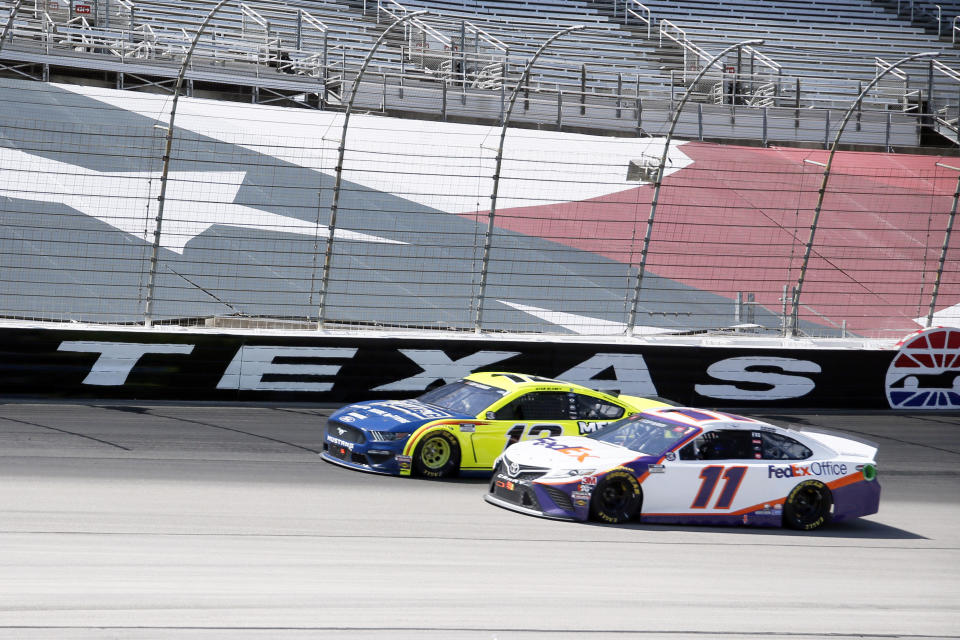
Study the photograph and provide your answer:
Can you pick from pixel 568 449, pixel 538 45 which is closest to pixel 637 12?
pixel 538 45

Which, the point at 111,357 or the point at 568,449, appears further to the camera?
the point at 111,357

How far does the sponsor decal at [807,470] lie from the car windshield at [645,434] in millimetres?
853

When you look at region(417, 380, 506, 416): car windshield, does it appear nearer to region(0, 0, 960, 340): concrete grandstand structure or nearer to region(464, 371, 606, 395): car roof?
region(464, 371, 606, 395): car roof

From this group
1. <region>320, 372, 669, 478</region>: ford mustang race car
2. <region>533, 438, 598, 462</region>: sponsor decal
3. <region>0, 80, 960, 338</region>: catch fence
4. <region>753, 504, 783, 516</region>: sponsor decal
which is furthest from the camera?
<region>0, 80, 960, 338</region>: catch fence

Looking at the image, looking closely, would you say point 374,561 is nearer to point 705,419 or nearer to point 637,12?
point 705,419

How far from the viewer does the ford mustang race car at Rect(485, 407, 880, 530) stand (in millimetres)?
9281

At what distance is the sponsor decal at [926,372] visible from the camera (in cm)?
1672

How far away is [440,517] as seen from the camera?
8.99m

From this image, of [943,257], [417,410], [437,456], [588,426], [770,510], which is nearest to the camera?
[770,510]

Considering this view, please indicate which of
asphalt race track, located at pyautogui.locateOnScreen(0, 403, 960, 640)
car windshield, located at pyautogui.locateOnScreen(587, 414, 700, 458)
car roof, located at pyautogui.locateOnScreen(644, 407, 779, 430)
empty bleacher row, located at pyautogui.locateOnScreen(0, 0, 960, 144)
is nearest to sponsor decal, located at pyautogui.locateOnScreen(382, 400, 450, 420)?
asphalt race track, located at pyautogui.locateOnScreen(0, 403, 960, 640)

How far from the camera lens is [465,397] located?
11.6 metres

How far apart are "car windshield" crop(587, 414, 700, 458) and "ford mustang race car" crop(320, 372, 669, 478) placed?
110 centimetres

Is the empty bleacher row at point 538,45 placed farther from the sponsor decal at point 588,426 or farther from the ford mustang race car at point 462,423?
the sponsor decal at point 588,426

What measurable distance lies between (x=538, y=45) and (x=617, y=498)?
2404 cm
